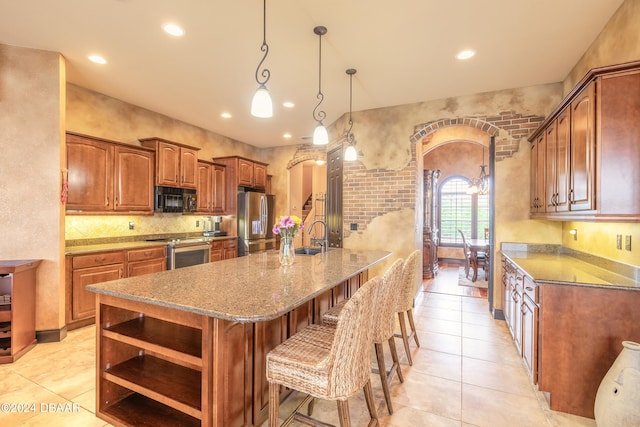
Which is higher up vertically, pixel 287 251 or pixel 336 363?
pixel 287 251

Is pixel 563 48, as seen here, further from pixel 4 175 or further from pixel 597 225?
pixel 4 175

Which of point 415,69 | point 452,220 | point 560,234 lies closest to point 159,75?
point 415,69

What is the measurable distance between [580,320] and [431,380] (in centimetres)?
114

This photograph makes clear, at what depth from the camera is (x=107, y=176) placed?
395cm

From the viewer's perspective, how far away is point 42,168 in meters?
3.05

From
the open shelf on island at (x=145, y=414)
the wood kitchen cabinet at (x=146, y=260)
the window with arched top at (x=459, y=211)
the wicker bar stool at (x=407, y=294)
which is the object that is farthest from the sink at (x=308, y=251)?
the window with arched top at (x=459, y=211)

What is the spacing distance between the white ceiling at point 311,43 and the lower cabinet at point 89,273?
2.15m

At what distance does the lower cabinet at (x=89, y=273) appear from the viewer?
3.37 meters

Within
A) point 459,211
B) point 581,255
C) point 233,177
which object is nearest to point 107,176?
point 233,177

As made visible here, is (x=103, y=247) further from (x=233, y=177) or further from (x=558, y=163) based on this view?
(x=558, y=163)

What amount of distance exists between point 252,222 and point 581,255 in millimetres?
4981

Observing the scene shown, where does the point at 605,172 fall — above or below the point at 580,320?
above

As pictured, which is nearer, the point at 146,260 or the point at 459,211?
the point at 146,260

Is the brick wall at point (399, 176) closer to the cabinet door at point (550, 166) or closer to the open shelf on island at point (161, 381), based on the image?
the cabinet door at point (550, 166)
